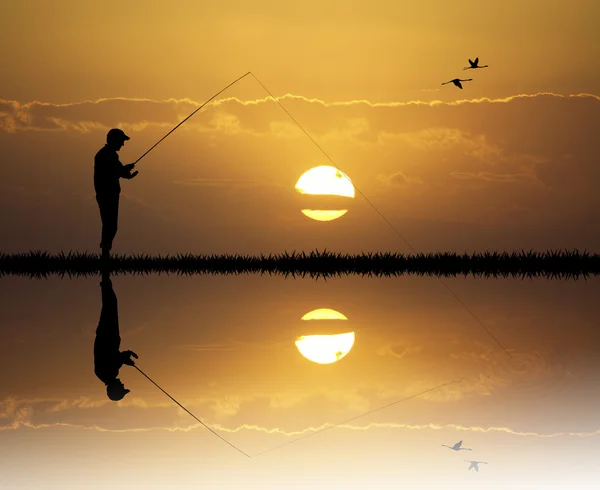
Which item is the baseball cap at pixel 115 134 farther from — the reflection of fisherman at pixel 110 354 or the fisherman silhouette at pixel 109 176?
the reflection of fisherman at pixel 110 354

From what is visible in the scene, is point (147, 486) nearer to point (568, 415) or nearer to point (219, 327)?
point (568, 415)

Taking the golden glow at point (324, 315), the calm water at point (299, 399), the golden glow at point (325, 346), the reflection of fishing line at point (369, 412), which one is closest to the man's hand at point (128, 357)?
the calm water at point (299, 399)

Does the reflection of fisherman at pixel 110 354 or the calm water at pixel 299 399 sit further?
the reflection of fisherman at pixel 110 354

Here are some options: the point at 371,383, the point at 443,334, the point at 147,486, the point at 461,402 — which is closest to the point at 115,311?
the point at 443,334

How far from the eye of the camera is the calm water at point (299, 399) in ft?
16.0

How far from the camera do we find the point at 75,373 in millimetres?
7617

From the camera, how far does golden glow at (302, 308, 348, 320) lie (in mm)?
10891

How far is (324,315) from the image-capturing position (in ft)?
36.6

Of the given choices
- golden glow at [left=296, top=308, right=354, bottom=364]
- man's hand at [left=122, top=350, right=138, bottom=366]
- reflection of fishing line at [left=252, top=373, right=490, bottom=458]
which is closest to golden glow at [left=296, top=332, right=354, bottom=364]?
golden glow at [left=296, top=308, right=354, bottom=364]

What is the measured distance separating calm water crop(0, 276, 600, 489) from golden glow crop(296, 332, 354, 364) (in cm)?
12

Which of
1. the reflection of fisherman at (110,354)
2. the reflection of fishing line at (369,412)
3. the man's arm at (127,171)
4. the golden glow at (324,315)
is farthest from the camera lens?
the man's arm at (127,171)

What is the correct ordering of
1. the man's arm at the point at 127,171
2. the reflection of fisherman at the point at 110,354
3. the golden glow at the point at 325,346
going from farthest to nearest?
1. the man's arm at the point at 127,171
2. the golden glow at the point at 325,346
3. the reflection of fisherman at the point at 110,354

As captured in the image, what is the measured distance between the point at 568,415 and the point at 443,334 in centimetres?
378

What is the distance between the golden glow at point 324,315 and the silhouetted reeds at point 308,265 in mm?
8401
